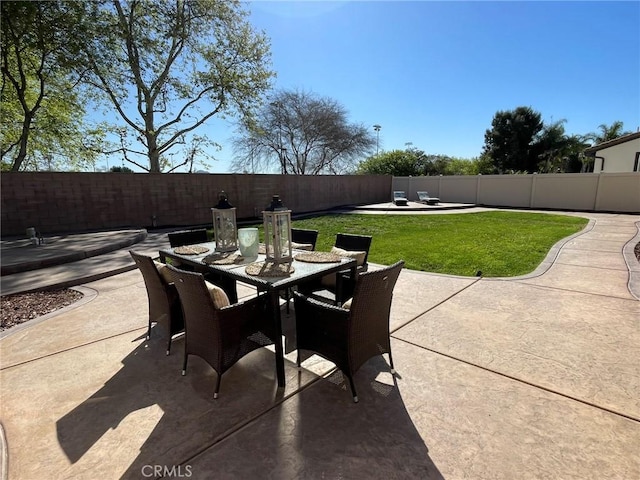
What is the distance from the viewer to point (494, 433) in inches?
65.6

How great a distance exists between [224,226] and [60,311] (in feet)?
7.32

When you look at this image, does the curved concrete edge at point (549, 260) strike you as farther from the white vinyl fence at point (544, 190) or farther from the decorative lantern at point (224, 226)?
the white vinyl fence at point (544, 190)

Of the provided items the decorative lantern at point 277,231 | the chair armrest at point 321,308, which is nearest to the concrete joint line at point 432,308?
the chair armrest at point 321,308

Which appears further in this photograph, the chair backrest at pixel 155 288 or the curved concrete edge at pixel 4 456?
the chair backrest at pixel 155 288

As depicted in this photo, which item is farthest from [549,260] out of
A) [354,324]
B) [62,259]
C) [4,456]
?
[62,259]

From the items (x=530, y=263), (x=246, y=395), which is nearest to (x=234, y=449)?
(x=246, y=395)

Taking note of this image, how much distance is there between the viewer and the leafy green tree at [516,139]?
2392 cm

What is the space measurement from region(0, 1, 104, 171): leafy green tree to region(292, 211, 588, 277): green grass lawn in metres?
9.21

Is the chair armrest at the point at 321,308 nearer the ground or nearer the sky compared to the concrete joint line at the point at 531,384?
nearer the sky

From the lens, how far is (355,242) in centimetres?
346

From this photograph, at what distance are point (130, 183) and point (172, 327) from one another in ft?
29.0

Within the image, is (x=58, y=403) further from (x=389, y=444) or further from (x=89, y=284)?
(x=89, y=284)

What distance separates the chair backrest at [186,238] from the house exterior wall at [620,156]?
808 inches

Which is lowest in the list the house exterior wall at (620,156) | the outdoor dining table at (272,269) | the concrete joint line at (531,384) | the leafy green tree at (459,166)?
the concrete joint line at (531,384)
